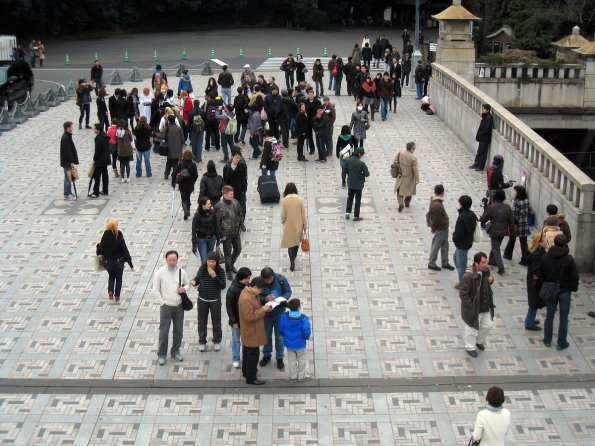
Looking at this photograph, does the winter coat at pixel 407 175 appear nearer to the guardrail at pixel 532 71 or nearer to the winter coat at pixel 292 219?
the winter coat at pixel 292 219

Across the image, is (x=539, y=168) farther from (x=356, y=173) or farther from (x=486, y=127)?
(x=486, y=127)

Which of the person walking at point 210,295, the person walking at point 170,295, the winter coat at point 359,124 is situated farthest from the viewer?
the winter coat at point 359,124

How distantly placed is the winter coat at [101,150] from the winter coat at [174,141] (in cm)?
138

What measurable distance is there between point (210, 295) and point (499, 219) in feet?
16.9

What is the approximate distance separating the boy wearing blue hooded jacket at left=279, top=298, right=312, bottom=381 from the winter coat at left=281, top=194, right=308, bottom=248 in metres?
3.46

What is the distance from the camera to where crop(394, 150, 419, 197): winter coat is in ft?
59.4

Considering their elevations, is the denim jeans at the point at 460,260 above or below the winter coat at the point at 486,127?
below

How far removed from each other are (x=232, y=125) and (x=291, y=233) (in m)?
7.56

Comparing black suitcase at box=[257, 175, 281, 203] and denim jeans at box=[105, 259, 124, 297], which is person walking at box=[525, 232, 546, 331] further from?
black suitcase at box=[257, 175, 281, 203]

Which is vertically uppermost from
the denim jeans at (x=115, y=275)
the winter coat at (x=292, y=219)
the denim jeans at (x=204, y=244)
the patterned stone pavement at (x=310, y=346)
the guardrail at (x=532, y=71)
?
the guardrail at (x=532, y=71)

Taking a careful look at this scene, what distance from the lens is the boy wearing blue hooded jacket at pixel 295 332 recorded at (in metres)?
11.4


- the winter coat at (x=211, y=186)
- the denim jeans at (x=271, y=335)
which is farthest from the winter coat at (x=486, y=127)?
the denim jeans at (x=271, y=335)

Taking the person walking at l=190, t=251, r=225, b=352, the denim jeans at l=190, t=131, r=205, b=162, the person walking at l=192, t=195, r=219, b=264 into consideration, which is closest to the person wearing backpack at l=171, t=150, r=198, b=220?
the person walking at l=192, t=195, r=219, b=264

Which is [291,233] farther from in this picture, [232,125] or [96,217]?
[232,125]
